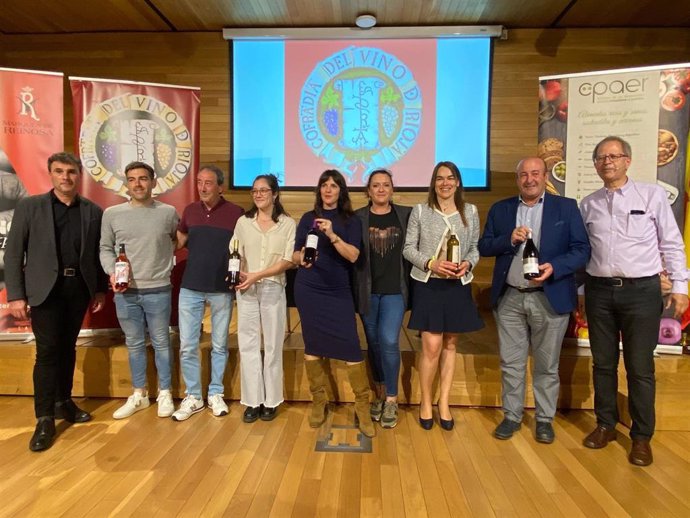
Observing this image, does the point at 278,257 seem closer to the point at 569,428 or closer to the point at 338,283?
the point at 338,283

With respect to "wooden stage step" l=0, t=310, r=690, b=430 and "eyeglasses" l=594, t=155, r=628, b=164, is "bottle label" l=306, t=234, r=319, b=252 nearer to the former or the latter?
"wooden stage step" l=0, t=310, r=690, b=430

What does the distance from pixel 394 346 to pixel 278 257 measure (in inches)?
33.9

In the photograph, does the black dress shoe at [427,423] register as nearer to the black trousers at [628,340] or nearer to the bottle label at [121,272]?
the black trousers at [628,340]

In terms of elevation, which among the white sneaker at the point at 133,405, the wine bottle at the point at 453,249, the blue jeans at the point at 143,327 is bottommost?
the white sneaker at the point at 133,405

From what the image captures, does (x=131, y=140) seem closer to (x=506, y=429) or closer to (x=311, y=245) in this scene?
(x=311, y=245)

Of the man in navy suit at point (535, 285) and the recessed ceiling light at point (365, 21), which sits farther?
the recessed ceiling light at point (365, 21)

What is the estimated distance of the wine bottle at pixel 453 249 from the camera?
244 cm

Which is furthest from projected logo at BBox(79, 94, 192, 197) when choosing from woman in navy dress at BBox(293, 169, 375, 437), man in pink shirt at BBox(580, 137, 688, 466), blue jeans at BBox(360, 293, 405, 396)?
man in pink shirt at BBox(580, 137, 688, 466)

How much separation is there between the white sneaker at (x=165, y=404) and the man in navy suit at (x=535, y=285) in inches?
79.1

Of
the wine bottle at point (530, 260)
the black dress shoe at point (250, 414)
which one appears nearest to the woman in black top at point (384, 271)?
the wine bottle at point (530, 260)

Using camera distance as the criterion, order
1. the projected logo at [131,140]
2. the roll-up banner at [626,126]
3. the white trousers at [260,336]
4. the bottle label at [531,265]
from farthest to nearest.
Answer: the projected logo at [131,140] → the roll-up banner at [626,126] → the white trousers at [260,336] → the bottle label at [531,265]

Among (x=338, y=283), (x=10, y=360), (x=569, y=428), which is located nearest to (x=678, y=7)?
(x=569, y=428)

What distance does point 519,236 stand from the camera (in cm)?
239

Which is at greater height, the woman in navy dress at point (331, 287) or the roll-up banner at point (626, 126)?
the roll-up banner at point (626, 126)
